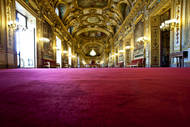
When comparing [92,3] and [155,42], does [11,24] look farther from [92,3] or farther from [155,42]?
[92,3]

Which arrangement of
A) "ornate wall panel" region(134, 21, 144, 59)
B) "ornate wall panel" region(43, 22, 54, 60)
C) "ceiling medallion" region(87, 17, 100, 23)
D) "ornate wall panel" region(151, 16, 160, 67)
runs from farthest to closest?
"ceiling medallion" region(87, 17, 100, 23), "ornate wall panel" region(43, 22, 54, 60), "ornate wall panel" region(134, 21, 144, 59), "ornate wall panel" region(151, 16, 160, 67)

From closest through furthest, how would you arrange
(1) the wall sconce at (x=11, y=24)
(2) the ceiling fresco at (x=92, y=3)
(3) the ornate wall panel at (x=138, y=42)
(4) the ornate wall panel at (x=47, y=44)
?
(1) the wall sconce at (x=11, y=24) → (3) the ornate wall panel at (x=138, y=42) → (4) the ornate wall panel at (x=47, y=44) → (2) the ceiling fresco at (x=92, y=3)

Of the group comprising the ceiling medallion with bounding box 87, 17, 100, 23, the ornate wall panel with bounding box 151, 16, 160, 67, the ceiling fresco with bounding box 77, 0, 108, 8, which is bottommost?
the ornate wall panel with bounding box 151, 16, 160, 67

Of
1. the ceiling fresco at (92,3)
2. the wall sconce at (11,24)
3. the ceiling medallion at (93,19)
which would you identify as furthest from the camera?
the ceiling medallion at (93,19)

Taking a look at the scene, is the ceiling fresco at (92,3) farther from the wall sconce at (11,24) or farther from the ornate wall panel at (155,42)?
the wall sconce at (11,24)

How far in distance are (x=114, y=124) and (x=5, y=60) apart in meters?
6.01

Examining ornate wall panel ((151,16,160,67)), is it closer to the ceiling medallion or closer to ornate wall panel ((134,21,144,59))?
ornate wall panel ((134,21,144,59))

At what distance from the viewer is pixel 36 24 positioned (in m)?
7.07

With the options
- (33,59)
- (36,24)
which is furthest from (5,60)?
(36,24)

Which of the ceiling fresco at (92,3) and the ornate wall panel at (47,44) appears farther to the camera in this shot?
the ceiling fresco at (92,3)

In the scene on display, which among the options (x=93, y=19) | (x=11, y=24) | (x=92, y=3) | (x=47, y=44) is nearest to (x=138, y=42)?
→ (x=47, y=44)

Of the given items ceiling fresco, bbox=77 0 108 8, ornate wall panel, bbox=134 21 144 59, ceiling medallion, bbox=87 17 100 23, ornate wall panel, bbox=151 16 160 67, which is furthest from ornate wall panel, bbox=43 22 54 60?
ceiling medallion, bbox=87 17 100 23

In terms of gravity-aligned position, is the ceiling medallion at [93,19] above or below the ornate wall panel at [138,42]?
above

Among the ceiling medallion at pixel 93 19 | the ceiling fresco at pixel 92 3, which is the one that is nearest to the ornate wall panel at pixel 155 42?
the ceiling fresco at pixel 92 3
